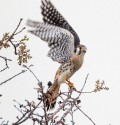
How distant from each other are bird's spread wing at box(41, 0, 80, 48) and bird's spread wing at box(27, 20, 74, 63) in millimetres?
88

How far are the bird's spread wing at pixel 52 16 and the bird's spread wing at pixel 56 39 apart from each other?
3.5 inches

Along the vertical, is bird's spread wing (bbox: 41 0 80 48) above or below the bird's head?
above

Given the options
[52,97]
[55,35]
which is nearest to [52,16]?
[55,35]

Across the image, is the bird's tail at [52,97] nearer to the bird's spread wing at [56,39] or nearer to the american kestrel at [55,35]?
the american kestrel at [55,35]

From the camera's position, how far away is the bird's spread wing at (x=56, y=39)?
4848 millimetres

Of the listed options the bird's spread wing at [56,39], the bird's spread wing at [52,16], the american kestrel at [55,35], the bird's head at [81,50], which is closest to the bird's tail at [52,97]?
the american kestrel at [55,35]

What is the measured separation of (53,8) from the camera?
5359 millimetres

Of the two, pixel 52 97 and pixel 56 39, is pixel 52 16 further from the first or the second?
pixel 52 97

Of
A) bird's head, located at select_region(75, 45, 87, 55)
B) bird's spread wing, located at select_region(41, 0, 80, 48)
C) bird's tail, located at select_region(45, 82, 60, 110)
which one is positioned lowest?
bird's tail, located at select_region(45, 82, 60, 110)

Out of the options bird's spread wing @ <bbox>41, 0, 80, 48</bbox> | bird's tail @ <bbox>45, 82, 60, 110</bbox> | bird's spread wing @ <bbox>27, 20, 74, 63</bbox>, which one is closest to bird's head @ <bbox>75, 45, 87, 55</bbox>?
bird's spread wing @ <bbox>27, 20, 74, 63</bbox>

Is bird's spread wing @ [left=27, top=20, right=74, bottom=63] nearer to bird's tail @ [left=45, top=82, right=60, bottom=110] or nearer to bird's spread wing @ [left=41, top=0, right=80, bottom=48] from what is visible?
bird's spread wing @ [left=41, top=0, right=80, bottom=48]

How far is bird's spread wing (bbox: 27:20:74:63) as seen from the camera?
4.85 m

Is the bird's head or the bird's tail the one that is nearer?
the bird's tail

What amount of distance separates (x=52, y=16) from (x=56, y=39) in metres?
0.32
